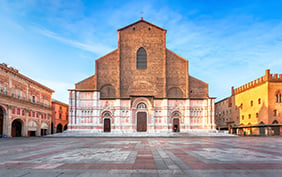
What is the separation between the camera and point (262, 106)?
43844mm

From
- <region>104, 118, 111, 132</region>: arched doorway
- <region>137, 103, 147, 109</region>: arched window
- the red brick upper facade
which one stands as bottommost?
<region>104, 118, 111, 132</region>: arched doorway

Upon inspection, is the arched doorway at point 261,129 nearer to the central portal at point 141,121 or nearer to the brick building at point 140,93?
the brick building at point 140,93

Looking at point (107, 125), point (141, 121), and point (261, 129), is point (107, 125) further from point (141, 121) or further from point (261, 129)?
point (261, 129)

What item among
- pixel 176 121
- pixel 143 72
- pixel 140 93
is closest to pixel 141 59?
pixel 143 72

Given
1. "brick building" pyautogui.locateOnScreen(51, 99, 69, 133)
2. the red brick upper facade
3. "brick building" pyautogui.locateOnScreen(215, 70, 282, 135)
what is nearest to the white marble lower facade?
the red brick upper facade

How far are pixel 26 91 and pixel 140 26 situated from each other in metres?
24.4

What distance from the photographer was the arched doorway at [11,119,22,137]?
131 ft

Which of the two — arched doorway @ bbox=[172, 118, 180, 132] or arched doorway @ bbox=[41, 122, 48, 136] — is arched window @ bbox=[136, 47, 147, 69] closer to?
arched doorway @ bbox=[172, 118, 180, 132]

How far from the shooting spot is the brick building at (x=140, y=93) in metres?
43.1

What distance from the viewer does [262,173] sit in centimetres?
739

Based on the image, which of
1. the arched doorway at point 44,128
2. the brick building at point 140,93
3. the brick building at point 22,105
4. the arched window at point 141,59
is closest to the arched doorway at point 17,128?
the brick building at point 22,105

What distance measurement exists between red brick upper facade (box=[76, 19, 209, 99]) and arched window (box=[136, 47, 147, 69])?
1.51ft

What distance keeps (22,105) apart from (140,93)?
20590 mm

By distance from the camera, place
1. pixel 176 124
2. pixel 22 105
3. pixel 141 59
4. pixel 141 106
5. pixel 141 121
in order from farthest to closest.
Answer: pixel 141 59 → pixel 176 124 → pixel 141 106 → pixel 141 121 → pixel 22 105
